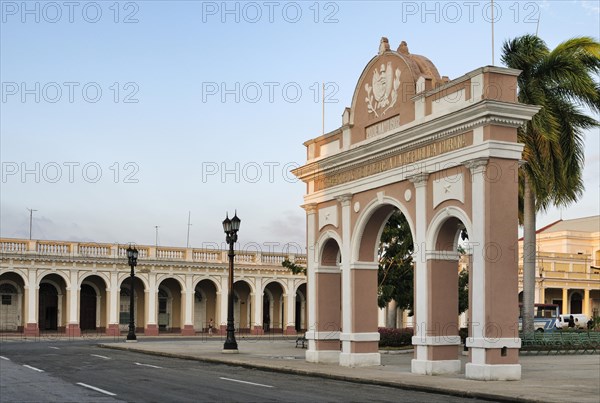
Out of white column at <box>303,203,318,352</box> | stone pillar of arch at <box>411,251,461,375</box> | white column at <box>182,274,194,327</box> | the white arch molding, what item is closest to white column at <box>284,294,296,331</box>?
white column at <box>182,274,194,327</box>

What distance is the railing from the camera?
55.0 metres

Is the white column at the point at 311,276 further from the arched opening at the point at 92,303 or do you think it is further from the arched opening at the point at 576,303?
the arched opening at the point at 576,303

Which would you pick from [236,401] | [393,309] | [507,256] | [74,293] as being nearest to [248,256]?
[74,293]

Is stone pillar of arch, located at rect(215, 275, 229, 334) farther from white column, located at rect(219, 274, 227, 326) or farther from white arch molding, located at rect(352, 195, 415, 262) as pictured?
white arch molding, located at rect(352, 195, 415, 262)

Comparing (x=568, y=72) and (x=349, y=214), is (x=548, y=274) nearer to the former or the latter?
(x=568, y=72)

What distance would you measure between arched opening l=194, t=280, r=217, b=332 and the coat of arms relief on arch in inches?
1556

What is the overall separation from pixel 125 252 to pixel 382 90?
36321 mm

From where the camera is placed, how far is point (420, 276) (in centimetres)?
2342

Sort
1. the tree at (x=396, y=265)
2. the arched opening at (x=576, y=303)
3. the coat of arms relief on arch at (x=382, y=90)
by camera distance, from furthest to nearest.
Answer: the arched opening at (x=576, y=303) < the tree at (x=396, y=265) < the coat of arms relief on arch at (x=382, y=90)

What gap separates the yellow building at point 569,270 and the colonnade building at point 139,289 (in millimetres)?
21183

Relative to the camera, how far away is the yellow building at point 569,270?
73.7m

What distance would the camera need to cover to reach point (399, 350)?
35344 mm

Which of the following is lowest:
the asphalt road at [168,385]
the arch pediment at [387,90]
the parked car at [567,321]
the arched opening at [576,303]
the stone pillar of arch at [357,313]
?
the parked car at [567,321]

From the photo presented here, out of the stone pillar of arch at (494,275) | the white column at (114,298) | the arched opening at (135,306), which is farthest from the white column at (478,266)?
the arched opening at (135,306)
